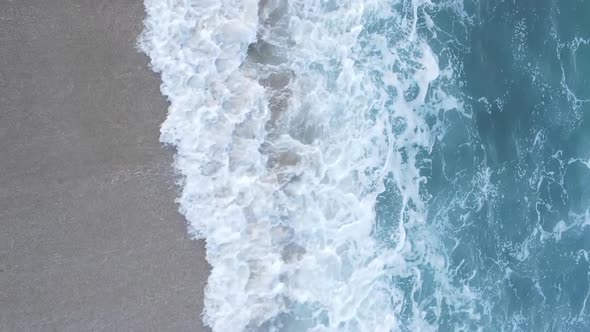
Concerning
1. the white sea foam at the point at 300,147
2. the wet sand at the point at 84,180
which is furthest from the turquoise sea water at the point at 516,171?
the wet sand at the point at 84,180

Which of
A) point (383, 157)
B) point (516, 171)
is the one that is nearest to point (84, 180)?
point (383, 157)

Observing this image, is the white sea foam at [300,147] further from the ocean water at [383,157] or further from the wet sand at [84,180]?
the wet sand at [84,180]

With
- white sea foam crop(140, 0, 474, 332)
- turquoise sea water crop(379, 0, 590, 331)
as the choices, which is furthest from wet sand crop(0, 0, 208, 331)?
turquoise sea water crop(379, 0, 590, 331)

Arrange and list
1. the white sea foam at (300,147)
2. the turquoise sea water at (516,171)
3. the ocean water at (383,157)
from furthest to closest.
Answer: the turquoise sea water at (516,171)
the ocean water at (383,157)
the white sea foam at (300,147)

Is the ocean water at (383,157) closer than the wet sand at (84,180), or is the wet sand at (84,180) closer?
the wet sand at (84,180)

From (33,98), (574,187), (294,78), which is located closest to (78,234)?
(33,98)

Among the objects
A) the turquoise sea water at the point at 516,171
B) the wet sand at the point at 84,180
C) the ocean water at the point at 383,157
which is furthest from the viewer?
the turquoise sea water at the point at 516,171
